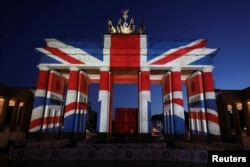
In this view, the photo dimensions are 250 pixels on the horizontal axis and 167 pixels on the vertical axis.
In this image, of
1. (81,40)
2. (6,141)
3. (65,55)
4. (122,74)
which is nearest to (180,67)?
(122,74)

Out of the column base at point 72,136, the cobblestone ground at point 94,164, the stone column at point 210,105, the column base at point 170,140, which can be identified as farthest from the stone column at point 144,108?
the cobblestone ground at point 94,164

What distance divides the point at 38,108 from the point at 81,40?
1165 centimetres

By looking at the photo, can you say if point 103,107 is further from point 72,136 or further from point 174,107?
point 174,107

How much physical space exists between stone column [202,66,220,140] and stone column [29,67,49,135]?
2303 centimetres

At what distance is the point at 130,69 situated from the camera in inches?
1024

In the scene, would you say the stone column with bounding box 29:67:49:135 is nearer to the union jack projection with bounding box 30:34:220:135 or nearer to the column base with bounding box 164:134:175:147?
the union jack projection with bounding box 30:34:220:135

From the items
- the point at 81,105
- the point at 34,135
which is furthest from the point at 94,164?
the point at 81,105

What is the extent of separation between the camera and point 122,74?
29.3m

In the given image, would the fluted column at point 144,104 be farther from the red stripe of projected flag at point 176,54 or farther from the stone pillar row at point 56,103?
the stone pillar row at point 56,103

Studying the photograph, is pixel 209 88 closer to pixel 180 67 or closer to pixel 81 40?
pixel 180 67

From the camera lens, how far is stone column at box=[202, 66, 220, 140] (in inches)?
884

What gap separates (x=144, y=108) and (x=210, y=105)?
918cm

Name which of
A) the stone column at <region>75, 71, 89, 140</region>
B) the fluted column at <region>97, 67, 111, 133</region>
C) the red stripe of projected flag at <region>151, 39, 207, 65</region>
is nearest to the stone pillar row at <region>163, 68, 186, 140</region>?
the red stripe of projected flag at <region>151, 39, 207, 65</region>

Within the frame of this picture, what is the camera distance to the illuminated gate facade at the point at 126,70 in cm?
2325
